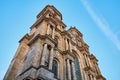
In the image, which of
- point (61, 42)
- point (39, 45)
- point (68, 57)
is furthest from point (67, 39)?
point (39, 45)

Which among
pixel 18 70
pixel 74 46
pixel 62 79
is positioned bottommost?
pixel 62 79

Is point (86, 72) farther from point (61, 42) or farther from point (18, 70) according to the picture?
point (18, 70)

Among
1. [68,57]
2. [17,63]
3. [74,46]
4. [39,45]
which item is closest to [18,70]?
[17,63]

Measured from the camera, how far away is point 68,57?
18.9 metres

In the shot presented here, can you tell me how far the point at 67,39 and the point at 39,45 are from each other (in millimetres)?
9131

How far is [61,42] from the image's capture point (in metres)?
22.9

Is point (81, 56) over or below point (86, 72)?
over

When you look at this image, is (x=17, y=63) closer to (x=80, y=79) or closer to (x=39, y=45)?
(x=39, y=45)

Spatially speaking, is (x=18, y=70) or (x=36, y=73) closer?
(x=36, y=73)

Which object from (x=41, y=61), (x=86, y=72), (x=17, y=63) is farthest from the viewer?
(x=86, y=72)

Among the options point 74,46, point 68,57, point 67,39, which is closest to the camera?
point 68,57

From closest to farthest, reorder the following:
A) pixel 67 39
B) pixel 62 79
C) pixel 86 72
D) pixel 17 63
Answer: pixel 62 79 < pixel 17 63 < pixel 86 72 < pixel 67 39

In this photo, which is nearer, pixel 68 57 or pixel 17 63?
pixel 17 63

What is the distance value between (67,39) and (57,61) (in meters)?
7.20
